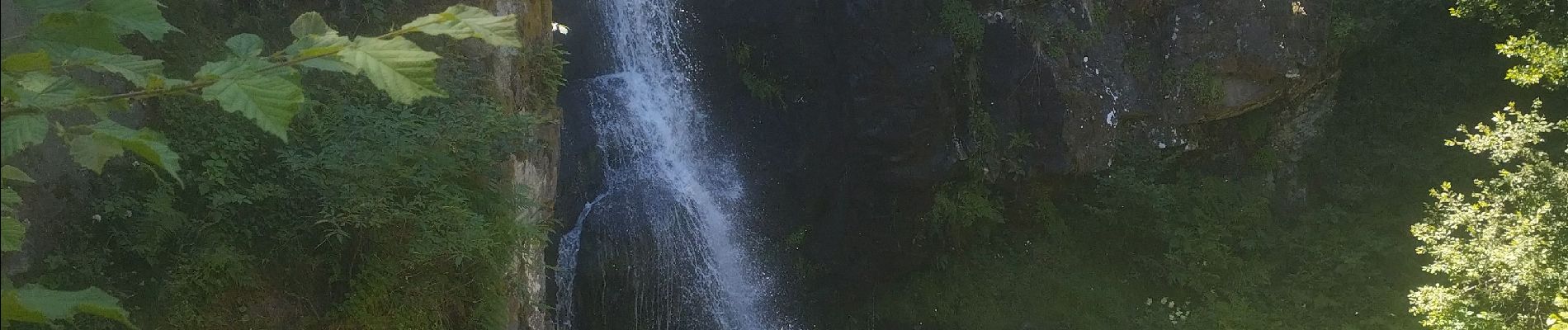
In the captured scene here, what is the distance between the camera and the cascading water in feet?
27.7

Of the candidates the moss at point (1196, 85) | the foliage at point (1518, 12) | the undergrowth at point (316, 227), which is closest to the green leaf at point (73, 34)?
the undergrowth at point (316, 227)

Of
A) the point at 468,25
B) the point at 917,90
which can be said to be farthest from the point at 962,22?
the point at 468,25

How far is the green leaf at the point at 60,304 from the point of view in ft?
5.74

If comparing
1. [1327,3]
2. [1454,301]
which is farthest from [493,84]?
[1327,3]

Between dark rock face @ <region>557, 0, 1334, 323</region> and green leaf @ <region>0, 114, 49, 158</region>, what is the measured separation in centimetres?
675

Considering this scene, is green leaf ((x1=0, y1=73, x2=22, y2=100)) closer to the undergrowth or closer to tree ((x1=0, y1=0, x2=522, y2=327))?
tree ((x1=0, y1=0, x2=522, y2=327))

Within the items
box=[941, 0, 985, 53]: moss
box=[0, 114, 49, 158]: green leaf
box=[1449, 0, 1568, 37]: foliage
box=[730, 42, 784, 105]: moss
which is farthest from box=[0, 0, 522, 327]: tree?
box=[1449, 0, 1568, 37]: foliage

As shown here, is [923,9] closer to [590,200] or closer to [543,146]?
[590,200]

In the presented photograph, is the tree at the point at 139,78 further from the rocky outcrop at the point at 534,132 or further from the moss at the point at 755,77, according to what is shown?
the moss at the point at 755,77

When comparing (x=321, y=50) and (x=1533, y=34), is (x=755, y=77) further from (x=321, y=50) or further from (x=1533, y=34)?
(x=321, y=50)

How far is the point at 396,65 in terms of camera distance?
1.71m

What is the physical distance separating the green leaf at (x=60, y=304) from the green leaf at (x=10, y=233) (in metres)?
0.09

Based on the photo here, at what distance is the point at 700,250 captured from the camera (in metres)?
8.82

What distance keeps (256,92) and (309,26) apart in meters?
0.25
